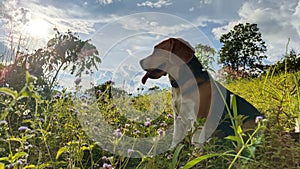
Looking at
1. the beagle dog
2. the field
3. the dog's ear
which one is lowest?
the field

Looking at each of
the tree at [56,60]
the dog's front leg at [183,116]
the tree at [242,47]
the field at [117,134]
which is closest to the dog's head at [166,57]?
the dog's front leg at [183,116]

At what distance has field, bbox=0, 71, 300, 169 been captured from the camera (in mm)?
1791

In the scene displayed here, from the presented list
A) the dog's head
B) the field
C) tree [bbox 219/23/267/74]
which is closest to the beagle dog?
the dog's head

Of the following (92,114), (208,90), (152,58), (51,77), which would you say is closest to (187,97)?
(208,90)

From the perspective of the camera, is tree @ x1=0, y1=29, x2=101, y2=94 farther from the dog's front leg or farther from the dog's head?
the dog's front leg

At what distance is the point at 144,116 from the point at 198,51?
1.10 m

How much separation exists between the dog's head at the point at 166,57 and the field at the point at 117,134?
0.52 m

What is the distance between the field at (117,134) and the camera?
70.5 inches

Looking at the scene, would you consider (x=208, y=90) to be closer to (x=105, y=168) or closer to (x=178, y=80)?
(x=178, y=80)

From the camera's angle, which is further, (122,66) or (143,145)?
(122,66)

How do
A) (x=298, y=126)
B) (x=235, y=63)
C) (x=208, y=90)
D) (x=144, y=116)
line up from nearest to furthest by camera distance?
(x=298, y=126)
(x=208, y=90)
(x=144, y=116)
(x=235, y=63)

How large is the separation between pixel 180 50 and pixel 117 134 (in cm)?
179

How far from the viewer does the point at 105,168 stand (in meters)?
2.04

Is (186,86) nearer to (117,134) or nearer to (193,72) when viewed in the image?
(193,72)
